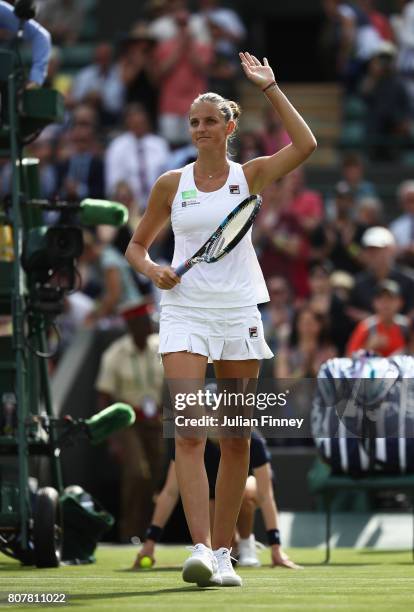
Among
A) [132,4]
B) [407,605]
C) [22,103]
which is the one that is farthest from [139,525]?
[132,4]

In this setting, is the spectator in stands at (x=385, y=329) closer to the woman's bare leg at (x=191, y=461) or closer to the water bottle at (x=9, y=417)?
the water bottle at (x=9, y=417)

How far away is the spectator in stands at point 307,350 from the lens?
50.7 ft

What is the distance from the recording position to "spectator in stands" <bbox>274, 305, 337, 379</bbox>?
50.7ft

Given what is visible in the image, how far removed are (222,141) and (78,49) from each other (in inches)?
586

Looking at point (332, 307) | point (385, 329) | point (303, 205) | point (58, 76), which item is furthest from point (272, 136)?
point (385, 329)

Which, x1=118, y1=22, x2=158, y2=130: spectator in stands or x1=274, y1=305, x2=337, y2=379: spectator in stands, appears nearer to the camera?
x1=274, y1=305, x2=337, y2=379: spectator in stands

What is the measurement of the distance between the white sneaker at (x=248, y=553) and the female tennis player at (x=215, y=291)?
7.87ft

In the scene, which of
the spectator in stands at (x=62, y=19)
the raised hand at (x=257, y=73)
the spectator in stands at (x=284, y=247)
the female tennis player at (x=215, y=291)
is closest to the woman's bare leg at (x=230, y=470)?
the female tennis player at (x=215, y=291)

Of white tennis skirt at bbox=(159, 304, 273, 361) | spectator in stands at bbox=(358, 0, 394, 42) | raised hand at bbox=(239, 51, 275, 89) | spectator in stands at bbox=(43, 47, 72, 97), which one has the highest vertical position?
spectator in stands at bbox=(358, 0, 394, 42)

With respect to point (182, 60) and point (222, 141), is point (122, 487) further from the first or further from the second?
point (222, 141)

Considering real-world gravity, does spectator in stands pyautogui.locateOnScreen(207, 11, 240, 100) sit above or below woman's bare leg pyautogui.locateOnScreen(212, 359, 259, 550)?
above

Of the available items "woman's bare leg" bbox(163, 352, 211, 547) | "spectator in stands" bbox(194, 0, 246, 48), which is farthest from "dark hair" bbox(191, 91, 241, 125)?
"spectator in stands" bbox(194, 0, 246, 48)

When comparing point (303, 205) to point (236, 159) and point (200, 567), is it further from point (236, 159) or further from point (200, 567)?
point (200, 567)

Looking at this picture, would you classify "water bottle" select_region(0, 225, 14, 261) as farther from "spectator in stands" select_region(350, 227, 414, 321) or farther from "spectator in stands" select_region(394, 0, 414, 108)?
"spectator in stands" select_region(394, 0, 414, 108)
